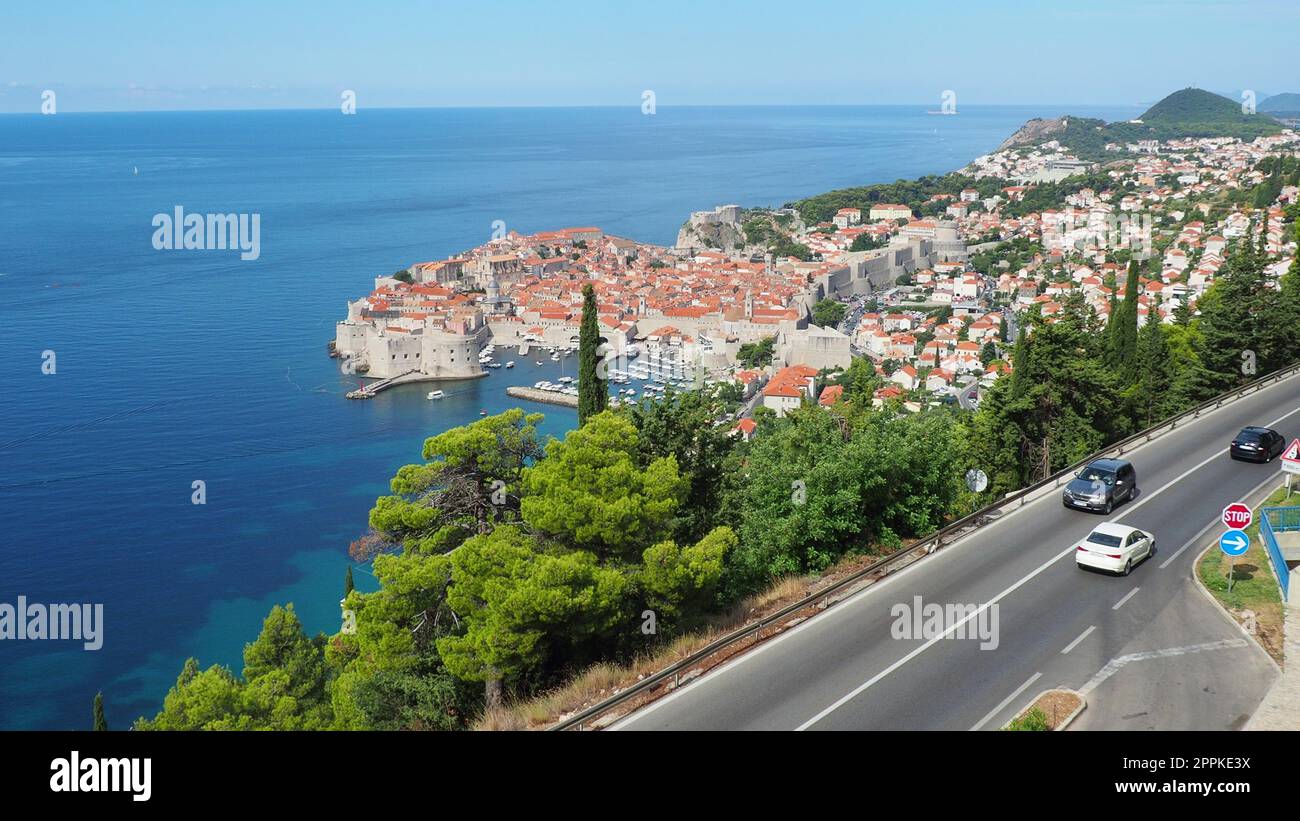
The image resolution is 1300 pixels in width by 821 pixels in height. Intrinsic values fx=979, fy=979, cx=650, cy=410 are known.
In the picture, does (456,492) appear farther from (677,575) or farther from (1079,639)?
(1079,639)

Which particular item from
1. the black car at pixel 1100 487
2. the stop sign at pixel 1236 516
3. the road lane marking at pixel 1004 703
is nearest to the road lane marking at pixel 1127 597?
the stop sign at pixel 1236 516

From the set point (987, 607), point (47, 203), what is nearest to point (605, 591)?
point (987, 607)

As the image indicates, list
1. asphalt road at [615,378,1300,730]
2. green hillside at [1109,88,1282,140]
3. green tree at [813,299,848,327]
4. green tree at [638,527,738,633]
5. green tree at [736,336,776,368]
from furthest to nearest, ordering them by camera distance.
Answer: green hillside at [1109,88,1282,140] < green tree at [813,299,848,327] < green tree at [736,336,776,368] < green tree at [638,527,738,633] < asphalt road at [615,378,1300,730]

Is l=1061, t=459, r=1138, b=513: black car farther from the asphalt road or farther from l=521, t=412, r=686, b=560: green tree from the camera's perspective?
l=521, t=412, r=686, b=560: green tree

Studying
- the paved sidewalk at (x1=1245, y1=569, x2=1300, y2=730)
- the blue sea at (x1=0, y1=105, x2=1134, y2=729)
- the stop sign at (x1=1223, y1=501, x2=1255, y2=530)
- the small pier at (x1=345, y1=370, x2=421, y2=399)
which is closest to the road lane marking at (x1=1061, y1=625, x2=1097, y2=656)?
the paved sidewalk at (x1=1245, y1=569, x2=1300, y2=730)

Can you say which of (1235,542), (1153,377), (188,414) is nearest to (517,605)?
(1235,542)
